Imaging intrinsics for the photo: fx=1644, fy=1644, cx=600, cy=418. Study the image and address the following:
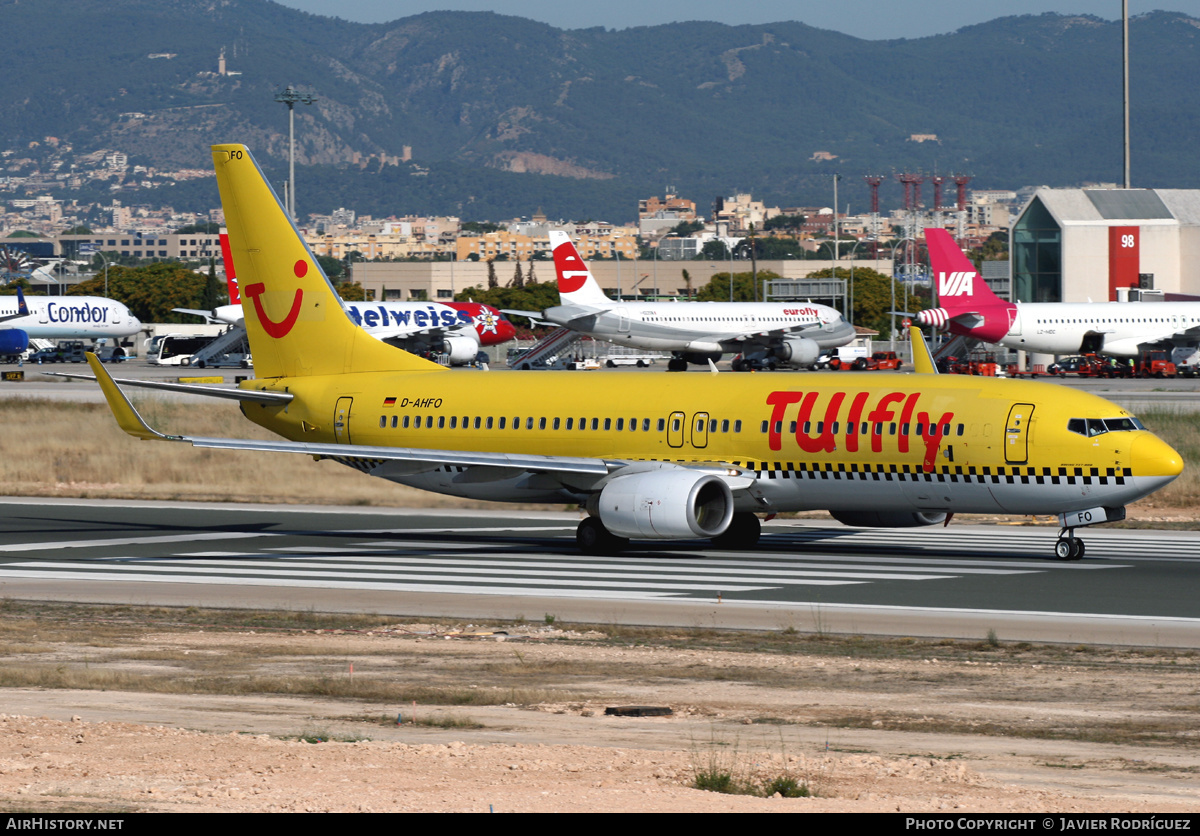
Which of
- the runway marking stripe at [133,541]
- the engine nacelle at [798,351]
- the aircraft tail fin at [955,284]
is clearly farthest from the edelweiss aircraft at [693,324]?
the runway marking stripe at [133,541]

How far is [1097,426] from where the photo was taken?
3127cm

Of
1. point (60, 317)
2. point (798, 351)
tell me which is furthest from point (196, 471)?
point (60, 317)

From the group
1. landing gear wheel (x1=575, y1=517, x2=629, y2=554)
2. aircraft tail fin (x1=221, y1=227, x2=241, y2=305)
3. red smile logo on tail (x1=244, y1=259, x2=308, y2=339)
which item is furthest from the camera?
aircraft tail fin (x1=221, y1=227, x2=241, y2=305)

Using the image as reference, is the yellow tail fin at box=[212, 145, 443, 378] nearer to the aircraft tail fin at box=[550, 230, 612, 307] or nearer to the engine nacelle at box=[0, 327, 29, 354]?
the aircraft tail fin at box=[550, 230, 612, 307]

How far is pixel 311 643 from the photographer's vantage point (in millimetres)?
23000

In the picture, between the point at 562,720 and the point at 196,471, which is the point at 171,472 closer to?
the point at 196,471

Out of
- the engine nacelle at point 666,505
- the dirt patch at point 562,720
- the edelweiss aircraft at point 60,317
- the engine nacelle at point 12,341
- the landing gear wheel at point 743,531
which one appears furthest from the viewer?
the edelweiss aircraft at point 60,317

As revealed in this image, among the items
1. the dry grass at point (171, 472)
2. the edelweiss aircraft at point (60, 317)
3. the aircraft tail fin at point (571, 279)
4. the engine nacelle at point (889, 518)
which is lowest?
the dry grass at point (171, 472)

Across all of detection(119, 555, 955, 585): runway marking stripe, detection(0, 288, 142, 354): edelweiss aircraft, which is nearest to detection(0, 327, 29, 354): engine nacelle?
detection(0, 288, 142, 354): edelweiss aircraft

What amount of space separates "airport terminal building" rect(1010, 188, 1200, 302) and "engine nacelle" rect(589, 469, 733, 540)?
98503mm

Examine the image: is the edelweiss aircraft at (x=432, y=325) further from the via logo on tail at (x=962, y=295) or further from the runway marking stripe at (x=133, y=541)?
the runway marking stripe at (x=133, y=541)

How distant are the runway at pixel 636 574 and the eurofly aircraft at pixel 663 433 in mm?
1300

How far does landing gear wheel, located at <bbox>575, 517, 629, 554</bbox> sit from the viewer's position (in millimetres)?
34594

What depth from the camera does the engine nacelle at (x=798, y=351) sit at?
106m
